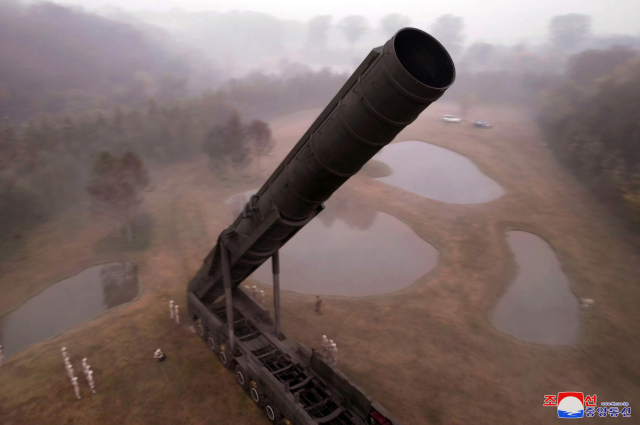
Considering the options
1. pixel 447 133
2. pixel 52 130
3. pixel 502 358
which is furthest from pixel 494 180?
pixel 52 130

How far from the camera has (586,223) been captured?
26859 millimetres

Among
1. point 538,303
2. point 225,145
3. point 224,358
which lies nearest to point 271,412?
point 224,358

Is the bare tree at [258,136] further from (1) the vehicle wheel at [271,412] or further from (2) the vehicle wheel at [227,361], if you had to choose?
(1) the vehicle wheel at [271,412]

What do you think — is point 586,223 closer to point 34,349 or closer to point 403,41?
point 403,41

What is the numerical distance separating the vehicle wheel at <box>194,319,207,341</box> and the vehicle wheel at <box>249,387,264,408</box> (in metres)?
3.48

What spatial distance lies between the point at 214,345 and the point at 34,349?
7.29m

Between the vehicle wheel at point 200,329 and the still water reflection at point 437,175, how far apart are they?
80.3 feet

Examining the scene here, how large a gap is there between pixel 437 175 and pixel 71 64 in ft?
188

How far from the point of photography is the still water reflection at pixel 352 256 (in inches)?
776

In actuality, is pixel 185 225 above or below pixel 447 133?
below

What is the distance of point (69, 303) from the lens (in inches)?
695

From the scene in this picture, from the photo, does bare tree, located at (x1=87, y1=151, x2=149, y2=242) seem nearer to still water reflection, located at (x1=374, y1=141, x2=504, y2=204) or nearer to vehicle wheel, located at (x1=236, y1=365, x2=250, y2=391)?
vehicle wheel, located at (x1=236, y1=365, x2=250, y2=391)

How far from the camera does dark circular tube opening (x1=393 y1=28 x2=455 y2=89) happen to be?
571 cm

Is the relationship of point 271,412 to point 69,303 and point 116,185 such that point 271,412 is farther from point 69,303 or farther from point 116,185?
point 116,185
